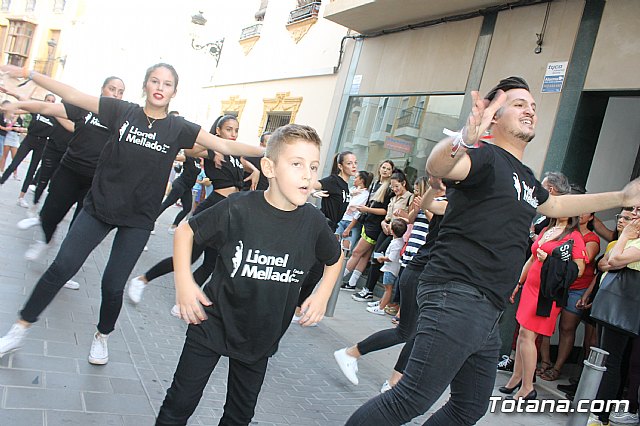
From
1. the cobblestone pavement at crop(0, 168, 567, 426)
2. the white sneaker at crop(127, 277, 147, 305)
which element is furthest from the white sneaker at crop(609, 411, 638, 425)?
the white sneaker at crop(127, 277, 147, 305)

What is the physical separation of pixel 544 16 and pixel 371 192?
11.7 feet

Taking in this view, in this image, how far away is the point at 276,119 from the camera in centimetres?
1538

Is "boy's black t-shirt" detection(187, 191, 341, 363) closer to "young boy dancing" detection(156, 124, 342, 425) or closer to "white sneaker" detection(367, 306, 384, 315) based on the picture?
"young boy dancing" detection(156, 124, 342, 425)

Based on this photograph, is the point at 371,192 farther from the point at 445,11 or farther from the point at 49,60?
the point at 49,60

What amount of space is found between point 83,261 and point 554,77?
19.0 feet

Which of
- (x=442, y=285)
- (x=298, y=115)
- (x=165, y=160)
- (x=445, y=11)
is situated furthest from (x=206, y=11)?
(x=442, y=285)

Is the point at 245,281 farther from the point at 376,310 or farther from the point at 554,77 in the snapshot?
the point at 554,77

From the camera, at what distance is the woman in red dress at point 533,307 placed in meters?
5.09

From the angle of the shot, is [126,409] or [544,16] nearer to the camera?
[126,409]

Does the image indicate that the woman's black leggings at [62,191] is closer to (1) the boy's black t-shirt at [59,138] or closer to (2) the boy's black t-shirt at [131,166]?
(2) the boy's black t-shirt at [131,166]

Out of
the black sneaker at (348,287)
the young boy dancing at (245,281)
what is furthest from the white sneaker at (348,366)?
the black sneaker at (348,287)

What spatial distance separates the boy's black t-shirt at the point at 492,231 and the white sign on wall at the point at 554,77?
15.8 feet

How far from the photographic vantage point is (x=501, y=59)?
8133 millimetres

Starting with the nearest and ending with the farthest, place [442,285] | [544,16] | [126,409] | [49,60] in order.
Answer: [442,285] < [126,409] < [544,16] < [49,60]
